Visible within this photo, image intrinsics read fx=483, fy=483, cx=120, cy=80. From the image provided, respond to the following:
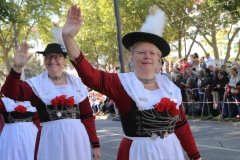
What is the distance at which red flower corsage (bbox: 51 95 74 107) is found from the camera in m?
5.66

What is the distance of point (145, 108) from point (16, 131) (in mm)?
3916

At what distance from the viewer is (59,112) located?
5.73 m

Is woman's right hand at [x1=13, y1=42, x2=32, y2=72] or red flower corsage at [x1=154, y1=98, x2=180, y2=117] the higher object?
woman's right hand at [x1=13, y1=42, x2=32, y2=72]

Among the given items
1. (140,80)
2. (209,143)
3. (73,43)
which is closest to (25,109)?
(140,80)

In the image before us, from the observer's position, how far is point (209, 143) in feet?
36.7

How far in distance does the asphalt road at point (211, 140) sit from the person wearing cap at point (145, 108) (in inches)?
196

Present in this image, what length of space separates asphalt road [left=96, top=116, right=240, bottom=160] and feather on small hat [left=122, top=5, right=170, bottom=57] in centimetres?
512

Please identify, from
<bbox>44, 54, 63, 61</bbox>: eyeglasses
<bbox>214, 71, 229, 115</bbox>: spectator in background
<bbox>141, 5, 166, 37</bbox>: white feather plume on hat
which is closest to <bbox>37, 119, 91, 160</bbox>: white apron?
<bbox>44, 54, 63, 61</bbox>: eyeglasses

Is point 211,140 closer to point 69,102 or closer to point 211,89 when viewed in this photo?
point 211,89

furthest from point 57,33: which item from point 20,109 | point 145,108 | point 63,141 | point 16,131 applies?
point 145,108

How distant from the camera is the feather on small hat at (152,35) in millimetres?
4125

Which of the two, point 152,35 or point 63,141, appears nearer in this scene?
point 152,35

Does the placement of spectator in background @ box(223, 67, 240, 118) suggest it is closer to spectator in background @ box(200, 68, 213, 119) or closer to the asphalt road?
the asphalt road

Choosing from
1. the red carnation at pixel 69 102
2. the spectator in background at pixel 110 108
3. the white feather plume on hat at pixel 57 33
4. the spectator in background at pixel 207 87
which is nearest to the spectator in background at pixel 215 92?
the spectator in background at pixel 207 87
